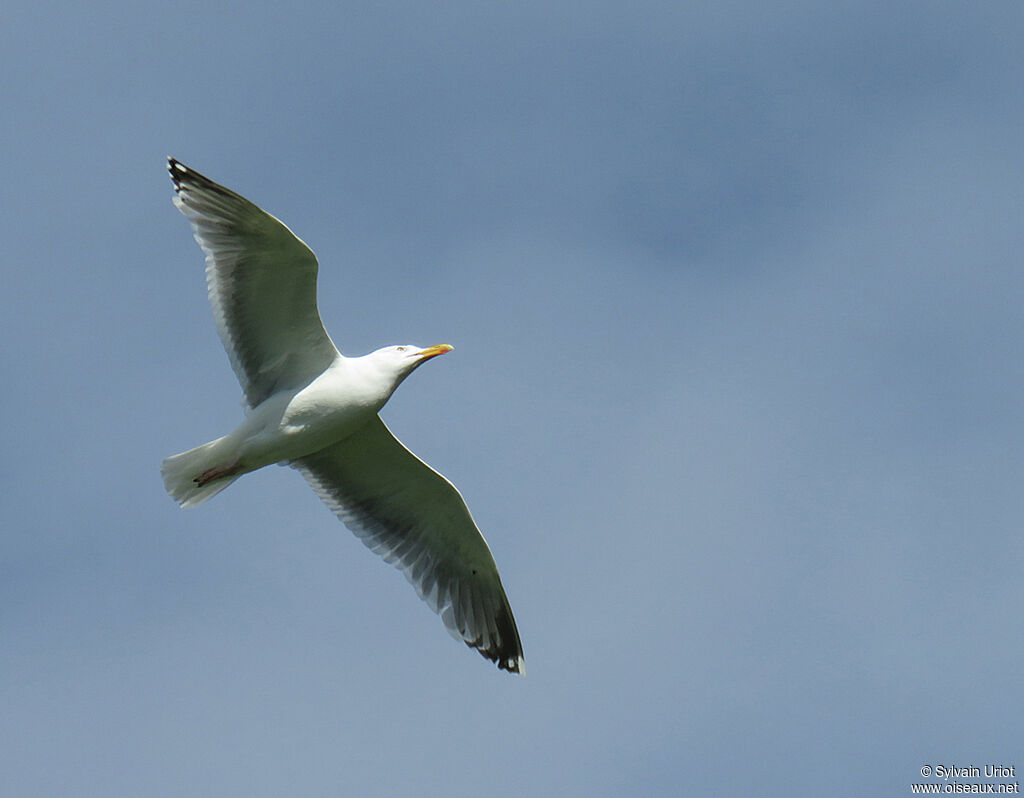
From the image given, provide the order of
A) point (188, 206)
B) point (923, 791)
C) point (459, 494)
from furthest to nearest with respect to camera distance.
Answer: point (459, 494), point (188, 206), point (923, 791)

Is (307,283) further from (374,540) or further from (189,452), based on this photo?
(374,540)

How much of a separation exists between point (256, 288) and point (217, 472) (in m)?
1.63

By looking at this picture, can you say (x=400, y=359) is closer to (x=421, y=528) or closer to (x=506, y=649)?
(x=421, y=528)

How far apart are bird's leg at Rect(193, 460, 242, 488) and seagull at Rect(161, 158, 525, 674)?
12 mm

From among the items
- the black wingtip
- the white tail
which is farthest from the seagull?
the black wingtip

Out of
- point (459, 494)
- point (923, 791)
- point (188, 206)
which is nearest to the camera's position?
point (923, 791)

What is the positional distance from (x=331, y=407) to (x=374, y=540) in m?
2.09

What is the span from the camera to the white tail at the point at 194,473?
41.8 ft

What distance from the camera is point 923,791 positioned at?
441 inches

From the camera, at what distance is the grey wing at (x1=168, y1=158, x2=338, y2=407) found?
1248cm

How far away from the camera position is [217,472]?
12.8m

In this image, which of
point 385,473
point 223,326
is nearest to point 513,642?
point 385,473

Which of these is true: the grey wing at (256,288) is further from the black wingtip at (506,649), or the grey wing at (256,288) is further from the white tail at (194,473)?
the black wingtip at (506,649)

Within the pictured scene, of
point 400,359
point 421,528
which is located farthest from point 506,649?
point 400,359
